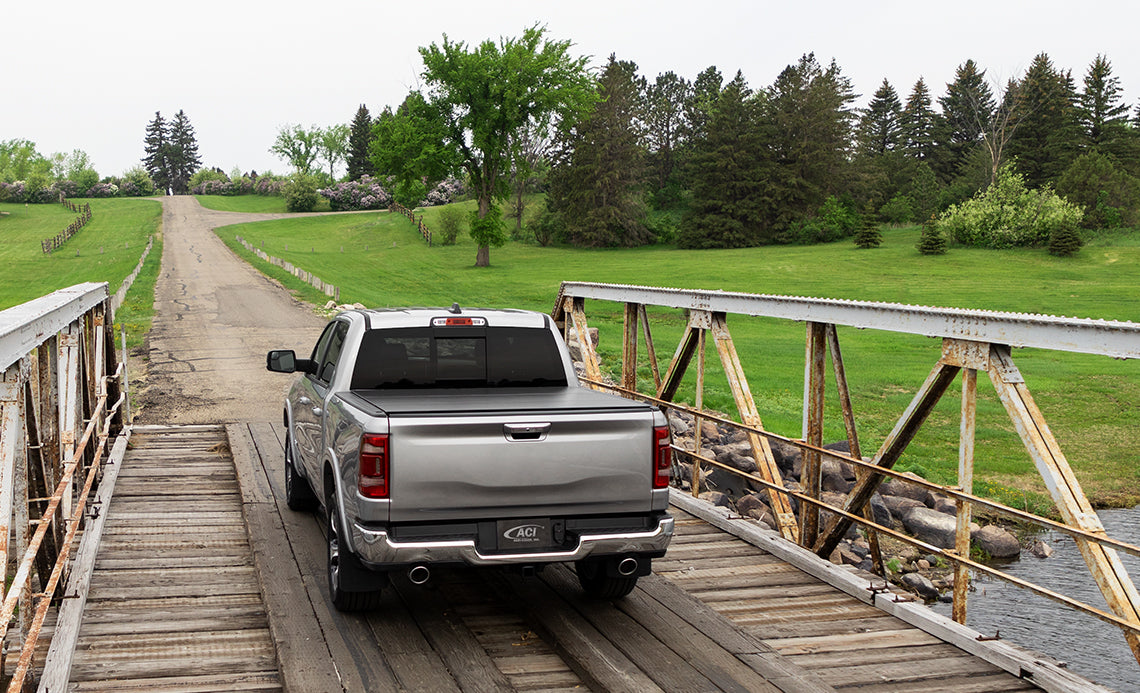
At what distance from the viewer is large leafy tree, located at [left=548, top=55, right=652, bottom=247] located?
7225cm

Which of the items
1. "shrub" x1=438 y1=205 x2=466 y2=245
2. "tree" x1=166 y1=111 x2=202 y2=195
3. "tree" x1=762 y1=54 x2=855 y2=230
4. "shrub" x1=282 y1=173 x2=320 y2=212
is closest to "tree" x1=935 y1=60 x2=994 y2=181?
"tree" x1=762 y1=54 x2=855 y2=230

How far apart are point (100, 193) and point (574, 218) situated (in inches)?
3375

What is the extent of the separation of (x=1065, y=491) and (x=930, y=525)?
922cm

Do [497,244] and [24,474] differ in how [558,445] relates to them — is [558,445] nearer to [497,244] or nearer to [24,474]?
[24,474]

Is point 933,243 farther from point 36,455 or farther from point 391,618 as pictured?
point 36,455

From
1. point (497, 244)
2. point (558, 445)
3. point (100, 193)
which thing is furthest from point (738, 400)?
point (100, 193)

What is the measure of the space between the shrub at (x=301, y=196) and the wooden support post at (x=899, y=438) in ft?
341

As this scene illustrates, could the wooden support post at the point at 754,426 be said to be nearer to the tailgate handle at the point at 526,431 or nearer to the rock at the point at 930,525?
the tailgate handle at the point at 526,431

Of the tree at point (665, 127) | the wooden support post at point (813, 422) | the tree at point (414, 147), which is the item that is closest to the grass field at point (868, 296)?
the tree at point (414, 147)

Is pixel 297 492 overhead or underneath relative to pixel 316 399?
underneath

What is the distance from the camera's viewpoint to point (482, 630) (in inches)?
236

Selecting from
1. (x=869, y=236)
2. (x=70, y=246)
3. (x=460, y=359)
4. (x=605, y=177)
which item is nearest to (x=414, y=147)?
(x=605, y=177)

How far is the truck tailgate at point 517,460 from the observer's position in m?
5.38

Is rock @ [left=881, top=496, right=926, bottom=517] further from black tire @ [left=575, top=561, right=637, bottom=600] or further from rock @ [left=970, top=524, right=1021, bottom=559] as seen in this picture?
black tire @ [left=575, top=561, right=637, bottom=600]
